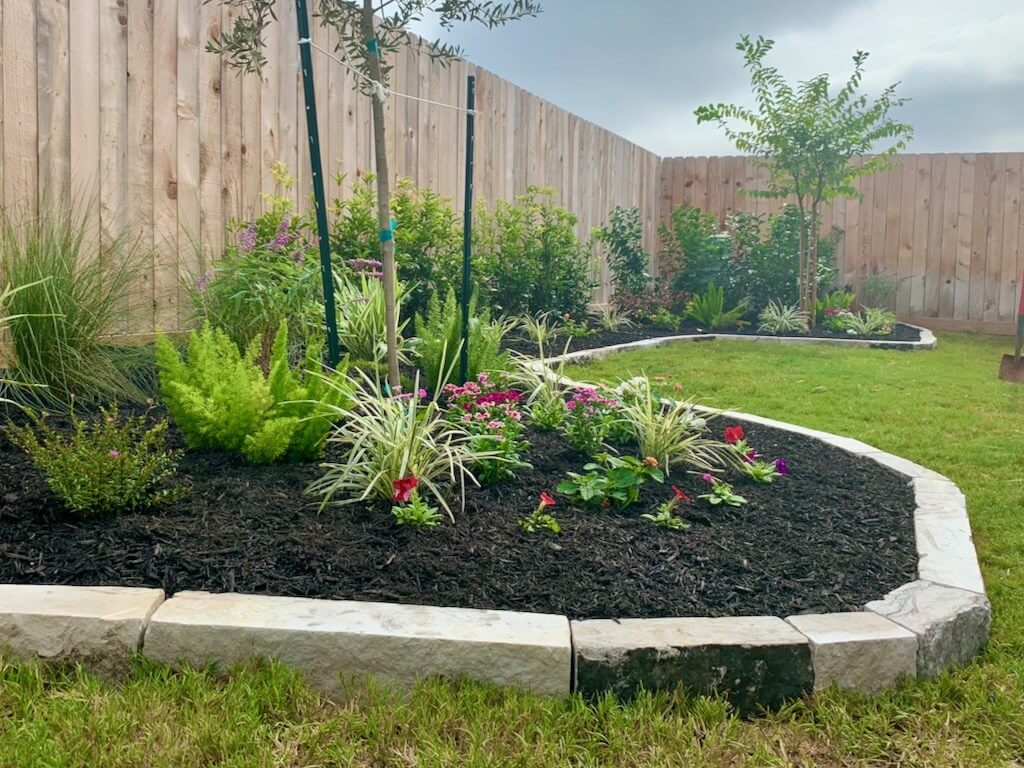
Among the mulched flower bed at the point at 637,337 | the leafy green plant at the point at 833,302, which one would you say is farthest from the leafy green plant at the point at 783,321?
the leafy green plant at the point at 833,302

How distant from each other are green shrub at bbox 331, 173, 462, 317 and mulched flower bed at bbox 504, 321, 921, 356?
70 centimetres

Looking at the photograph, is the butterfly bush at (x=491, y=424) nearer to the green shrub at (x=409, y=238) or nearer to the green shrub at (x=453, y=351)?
the green shrub at (x=453, y=351)

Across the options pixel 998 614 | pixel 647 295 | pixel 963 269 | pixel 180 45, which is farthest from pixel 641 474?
pixel 963 269

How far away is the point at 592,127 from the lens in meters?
9.54

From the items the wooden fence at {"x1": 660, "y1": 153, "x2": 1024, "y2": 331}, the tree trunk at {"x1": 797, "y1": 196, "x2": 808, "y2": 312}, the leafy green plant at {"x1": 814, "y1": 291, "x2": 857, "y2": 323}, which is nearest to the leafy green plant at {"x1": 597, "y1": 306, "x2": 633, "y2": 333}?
the tree trunk at {"x1": 797, "y1": 196, "x2": 808, "y2": 312}

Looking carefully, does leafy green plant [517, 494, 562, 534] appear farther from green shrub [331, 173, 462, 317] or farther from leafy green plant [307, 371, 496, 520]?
green shrub [331, 173, 462, 317]

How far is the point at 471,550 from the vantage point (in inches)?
90.5

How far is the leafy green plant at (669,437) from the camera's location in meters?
3.10

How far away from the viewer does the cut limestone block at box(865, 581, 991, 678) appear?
1.99 meters

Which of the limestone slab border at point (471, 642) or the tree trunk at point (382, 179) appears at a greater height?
the tree trunk at point (382, 179)

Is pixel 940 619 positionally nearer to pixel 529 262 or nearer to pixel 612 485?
pixel 612 485

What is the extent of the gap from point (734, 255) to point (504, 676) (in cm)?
878

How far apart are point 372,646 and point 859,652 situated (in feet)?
3.40

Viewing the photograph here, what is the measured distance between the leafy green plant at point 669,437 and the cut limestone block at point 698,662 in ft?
3.75
